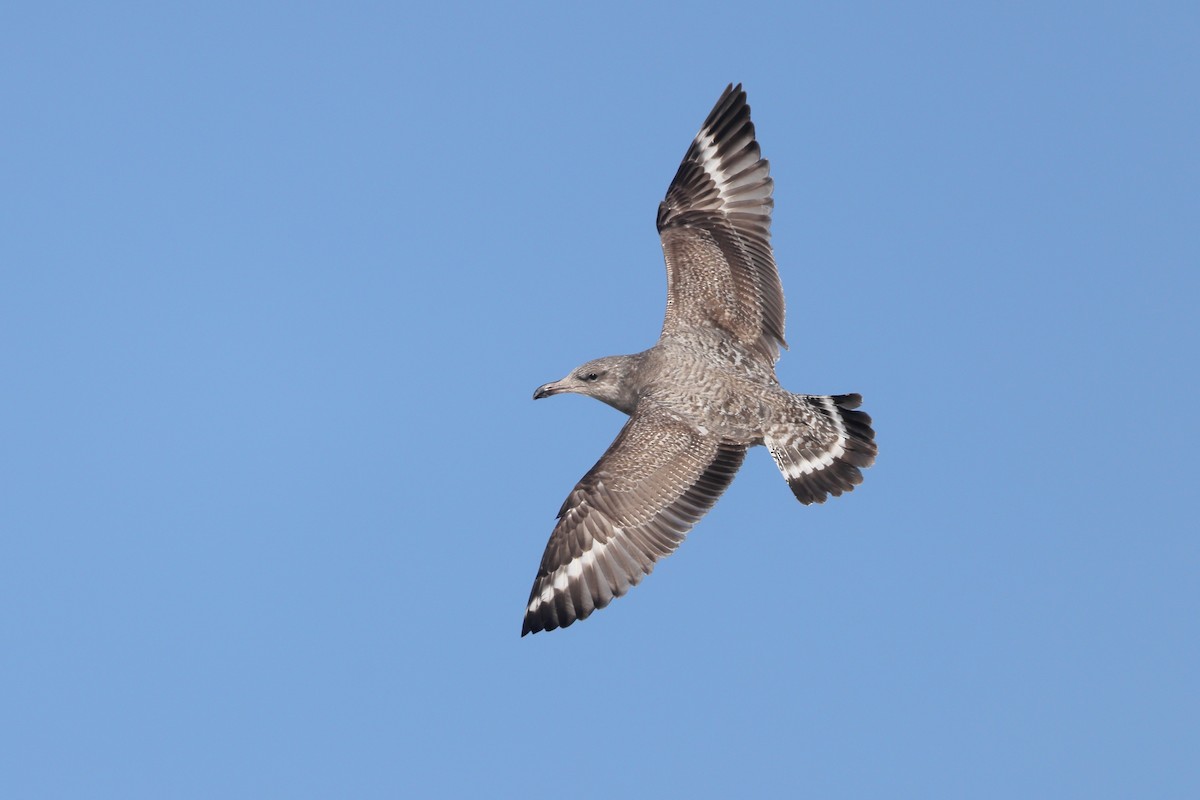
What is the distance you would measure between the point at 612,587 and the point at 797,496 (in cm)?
227

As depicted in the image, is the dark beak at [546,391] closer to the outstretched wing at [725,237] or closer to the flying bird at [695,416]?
the flying bird at [695,416]

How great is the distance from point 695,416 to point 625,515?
1.38m

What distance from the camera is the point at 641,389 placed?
16.0 metres

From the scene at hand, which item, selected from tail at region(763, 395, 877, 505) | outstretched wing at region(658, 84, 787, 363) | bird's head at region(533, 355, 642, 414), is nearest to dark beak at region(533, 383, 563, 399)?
bird's head at region(533, 355, 642, 414)

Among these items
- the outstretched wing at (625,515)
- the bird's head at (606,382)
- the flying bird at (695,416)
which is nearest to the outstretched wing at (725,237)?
the flying bird at (695,416)

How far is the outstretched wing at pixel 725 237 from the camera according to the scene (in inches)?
651

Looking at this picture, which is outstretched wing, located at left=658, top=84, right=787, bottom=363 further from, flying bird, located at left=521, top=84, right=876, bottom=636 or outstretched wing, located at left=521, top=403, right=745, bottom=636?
outstretched wing, located at left=521, top=403, right=745, bottom=636

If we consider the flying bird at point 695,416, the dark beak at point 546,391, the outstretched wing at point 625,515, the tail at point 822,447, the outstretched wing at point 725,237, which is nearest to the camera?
the outstretched wing at point 625,515

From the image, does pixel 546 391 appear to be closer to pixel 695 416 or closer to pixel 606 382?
pixel 606 382

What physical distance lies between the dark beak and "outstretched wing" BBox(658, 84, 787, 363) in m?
1.50

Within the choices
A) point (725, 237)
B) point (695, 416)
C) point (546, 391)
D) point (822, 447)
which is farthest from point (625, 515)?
point (725, 237)

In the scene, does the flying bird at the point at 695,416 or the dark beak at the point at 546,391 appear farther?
the dark beak at the point at 546,391

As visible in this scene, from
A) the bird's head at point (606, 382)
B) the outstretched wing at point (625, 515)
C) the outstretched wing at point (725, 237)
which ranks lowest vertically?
the outstretched wing at point (625, 515)

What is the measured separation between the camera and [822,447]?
598 inches
